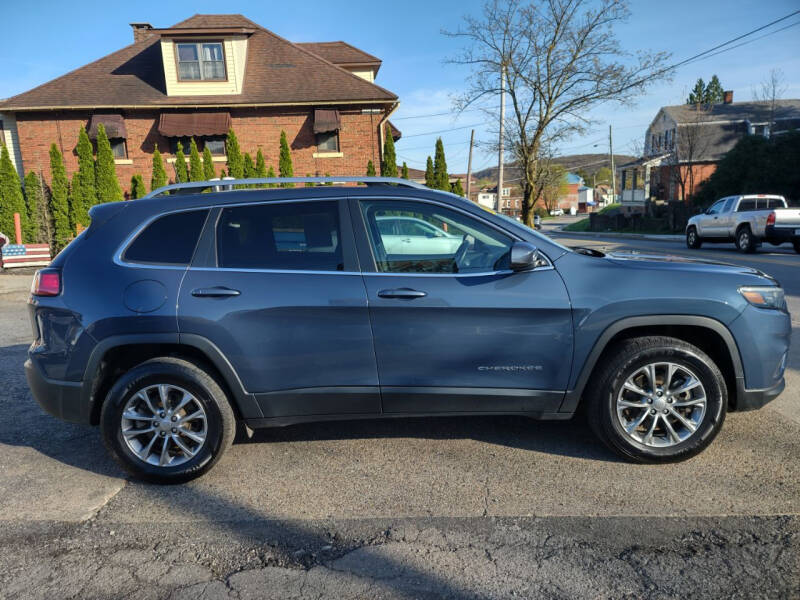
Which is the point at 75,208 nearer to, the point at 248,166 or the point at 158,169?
the point at 158,169

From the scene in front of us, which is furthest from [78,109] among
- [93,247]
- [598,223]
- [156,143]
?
[598,223]

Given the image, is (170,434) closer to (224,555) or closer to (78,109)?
(224,555)

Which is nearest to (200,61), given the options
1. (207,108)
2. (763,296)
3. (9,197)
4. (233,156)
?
(207,108)

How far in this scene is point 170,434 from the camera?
3559 millimetres

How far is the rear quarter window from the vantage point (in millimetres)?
3617

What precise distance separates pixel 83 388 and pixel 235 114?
69.9 ft

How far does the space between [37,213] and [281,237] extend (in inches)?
846

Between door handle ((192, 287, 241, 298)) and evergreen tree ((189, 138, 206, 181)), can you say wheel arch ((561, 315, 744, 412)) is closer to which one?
door handle ((192, 287, 241, 298))

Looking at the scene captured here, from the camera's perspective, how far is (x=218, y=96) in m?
22.4

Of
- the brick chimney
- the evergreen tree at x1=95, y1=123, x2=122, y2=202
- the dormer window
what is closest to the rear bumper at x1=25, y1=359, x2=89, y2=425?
the evergreen tree at x1=95, y1=123, x2=122, y2=202

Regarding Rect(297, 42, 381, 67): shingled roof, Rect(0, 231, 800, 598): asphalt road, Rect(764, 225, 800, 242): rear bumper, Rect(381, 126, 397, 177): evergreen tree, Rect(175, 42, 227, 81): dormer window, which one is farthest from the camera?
Rect(297, 42, 381, 67): shingled roof

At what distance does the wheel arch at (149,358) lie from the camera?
3504 mm

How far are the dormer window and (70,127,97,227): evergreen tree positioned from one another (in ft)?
14.2

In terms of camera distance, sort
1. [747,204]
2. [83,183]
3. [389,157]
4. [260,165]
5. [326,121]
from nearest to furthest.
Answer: [747,204] → [83,183] → [260,165] → [326,121] → [389,157]
